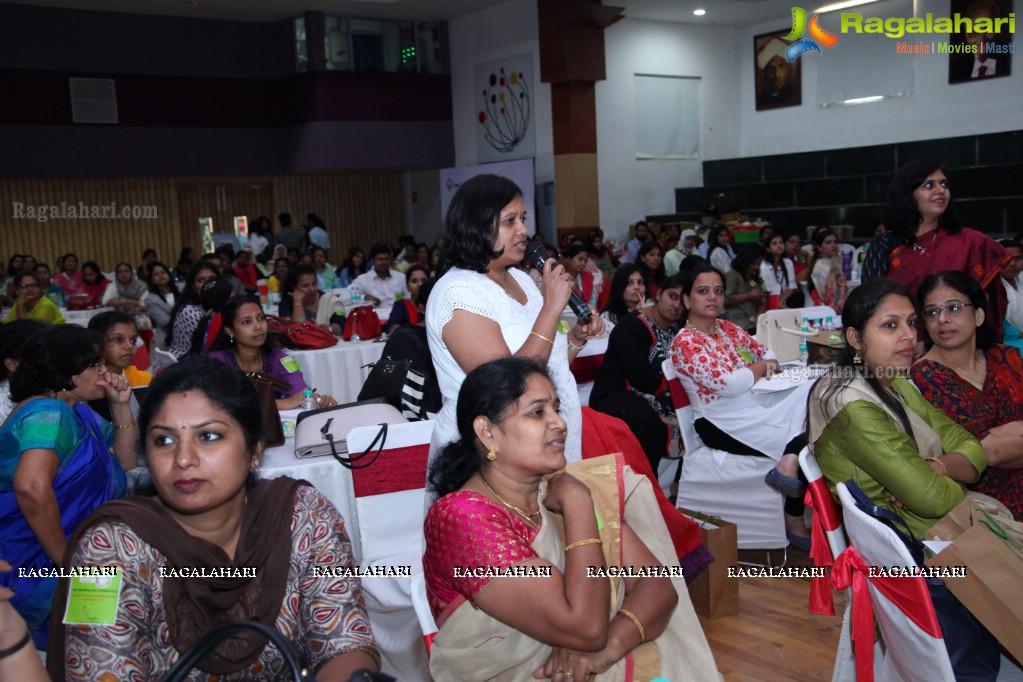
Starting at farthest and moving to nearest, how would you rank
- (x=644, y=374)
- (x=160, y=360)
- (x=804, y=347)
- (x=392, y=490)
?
(x=160, y=360) → (x=804, y=347) → (x=644, y=374) → (x=392, y=490)

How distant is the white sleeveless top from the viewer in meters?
2.05

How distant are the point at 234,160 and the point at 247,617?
14074 millimetres

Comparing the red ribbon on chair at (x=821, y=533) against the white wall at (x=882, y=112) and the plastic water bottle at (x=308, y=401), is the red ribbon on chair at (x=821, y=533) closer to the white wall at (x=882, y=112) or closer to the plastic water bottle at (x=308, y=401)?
the plastic water bottle at (x=308, y=401)

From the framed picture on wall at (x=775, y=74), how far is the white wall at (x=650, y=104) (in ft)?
1.60

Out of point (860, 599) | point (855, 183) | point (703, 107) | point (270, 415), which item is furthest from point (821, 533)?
point (703, 107)

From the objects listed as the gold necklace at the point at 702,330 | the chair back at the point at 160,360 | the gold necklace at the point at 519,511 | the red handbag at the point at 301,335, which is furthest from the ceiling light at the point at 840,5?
the gold necklace at the point at 519,511

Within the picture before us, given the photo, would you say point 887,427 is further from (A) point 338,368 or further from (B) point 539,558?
(A) point 338,368

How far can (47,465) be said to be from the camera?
2.11 m

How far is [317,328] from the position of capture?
588 centimetres

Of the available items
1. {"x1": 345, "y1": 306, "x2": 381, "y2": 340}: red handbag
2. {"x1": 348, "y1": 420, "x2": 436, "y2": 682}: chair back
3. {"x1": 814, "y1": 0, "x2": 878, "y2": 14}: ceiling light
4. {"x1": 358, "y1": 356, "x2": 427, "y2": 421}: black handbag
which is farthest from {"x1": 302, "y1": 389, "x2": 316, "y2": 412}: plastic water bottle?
{"x1": 814, "y1": 0, "x2": 878, "y2": 14}: ceiling light

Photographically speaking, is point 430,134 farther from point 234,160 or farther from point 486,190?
point 486,190

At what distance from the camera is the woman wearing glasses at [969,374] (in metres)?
2.37

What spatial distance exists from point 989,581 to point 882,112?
13.4 m

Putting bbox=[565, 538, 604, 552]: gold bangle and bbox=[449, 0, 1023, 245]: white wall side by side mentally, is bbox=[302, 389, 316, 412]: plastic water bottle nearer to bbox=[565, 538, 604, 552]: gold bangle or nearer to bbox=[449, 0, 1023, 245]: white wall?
bbox=[565, 538, 604, 552]: gold bangle
